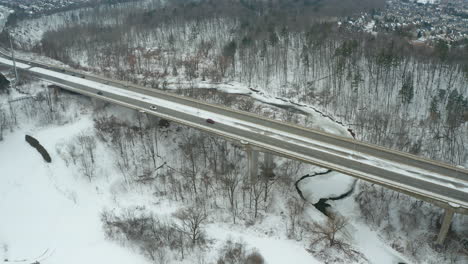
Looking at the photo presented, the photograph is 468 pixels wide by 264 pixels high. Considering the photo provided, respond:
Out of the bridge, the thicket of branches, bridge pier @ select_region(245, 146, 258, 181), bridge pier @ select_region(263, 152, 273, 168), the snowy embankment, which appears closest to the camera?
the bridge

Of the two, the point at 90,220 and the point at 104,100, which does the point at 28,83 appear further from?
the point at 90,220

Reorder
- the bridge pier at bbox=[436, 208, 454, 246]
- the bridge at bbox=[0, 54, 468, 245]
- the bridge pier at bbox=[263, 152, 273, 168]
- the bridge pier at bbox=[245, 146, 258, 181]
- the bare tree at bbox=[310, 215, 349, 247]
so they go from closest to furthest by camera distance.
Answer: the bridge pier at bbox=[436, 208, 454, 246], the bridge at bbox=[0, 54, 468, 245], the bare tree at bbox=[310, 215, 349, 247], the bridge pier at bbox=[245, 146, 258, 181], the bridge pier at bbox=[263, 152, 273, 168]

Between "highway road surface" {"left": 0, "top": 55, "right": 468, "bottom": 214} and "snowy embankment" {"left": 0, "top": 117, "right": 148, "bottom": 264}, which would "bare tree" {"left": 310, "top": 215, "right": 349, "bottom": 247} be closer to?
"highway road surface" {"left": 0, "top": 55, "right": 468, "bottom": 214}

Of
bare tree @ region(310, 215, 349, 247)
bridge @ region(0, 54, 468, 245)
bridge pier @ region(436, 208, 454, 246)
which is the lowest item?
bare tree @ region(310, 215, 349, 247)

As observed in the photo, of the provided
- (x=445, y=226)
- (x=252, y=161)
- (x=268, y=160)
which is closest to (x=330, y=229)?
(x=445, y=226)

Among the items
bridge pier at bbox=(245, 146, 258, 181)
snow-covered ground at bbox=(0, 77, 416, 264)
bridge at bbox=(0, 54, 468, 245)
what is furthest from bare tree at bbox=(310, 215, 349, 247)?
bridge pier at bbox=(245, 146, 258, 181)

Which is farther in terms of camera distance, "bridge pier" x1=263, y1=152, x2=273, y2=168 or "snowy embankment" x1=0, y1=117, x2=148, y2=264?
"bridge pier" x1=263, y1=152, x2=273, y2=168

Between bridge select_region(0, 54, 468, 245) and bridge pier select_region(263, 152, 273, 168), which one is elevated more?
bridge select_region(0, 54, 468, 245)

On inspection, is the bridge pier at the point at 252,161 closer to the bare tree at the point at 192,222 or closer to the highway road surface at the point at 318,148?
the highway road surface at the point at 318,148

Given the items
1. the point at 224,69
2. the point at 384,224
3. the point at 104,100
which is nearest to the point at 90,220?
the point at 104,100
